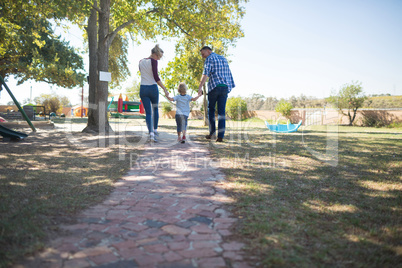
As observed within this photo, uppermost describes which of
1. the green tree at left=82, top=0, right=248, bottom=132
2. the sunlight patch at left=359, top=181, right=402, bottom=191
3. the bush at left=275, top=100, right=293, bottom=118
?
the green tree at left=82, top=0, right=248, bottom=132

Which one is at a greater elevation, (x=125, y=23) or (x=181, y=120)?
(x=125, y=23)

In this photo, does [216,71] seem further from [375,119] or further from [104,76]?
[375,119]

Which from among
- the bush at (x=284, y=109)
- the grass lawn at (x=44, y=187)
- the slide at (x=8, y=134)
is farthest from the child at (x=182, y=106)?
the bush at (x=284, y=109)

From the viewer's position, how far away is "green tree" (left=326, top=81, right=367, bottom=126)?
21906 mm

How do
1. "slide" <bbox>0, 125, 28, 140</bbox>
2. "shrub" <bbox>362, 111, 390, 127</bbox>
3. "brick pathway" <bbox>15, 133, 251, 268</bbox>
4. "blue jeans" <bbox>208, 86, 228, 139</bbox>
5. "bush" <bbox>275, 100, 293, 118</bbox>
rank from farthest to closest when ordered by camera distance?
1. "bush" <bbox>275, 100, 293, 118</bbox>
2. "shrub" <bbox>362, 111, 390, 127</bbox>
3. "slide" <bbox>0, 125, 28, 140</bbox>
4. "blue jeans" <bbox>208, 86, 228, 139</bbox>
5. "brick pathway" <bbox>15, 133, 251, 268</bbox>

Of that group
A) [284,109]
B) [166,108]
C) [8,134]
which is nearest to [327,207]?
[8,134]

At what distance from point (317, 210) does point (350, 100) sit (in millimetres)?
22890

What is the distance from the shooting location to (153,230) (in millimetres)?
2158

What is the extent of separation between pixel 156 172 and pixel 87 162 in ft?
4.81

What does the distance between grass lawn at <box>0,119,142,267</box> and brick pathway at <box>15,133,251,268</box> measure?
6.5 inches

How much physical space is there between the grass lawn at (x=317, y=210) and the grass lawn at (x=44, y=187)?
5.14ft

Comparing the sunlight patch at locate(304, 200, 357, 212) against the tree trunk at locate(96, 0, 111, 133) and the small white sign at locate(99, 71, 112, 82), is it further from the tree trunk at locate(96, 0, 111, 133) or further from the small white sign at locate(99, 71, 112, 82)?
the small white sign at locate(99, 71, 112, 82)

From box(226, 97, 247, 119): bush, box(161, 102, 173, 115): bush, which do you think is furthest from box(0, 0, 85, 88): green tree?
box(226, 97, 247, 119): bush

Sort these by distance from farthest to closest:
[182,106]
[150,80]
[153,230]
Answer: [182,106] < [150,80] < [153,230]
